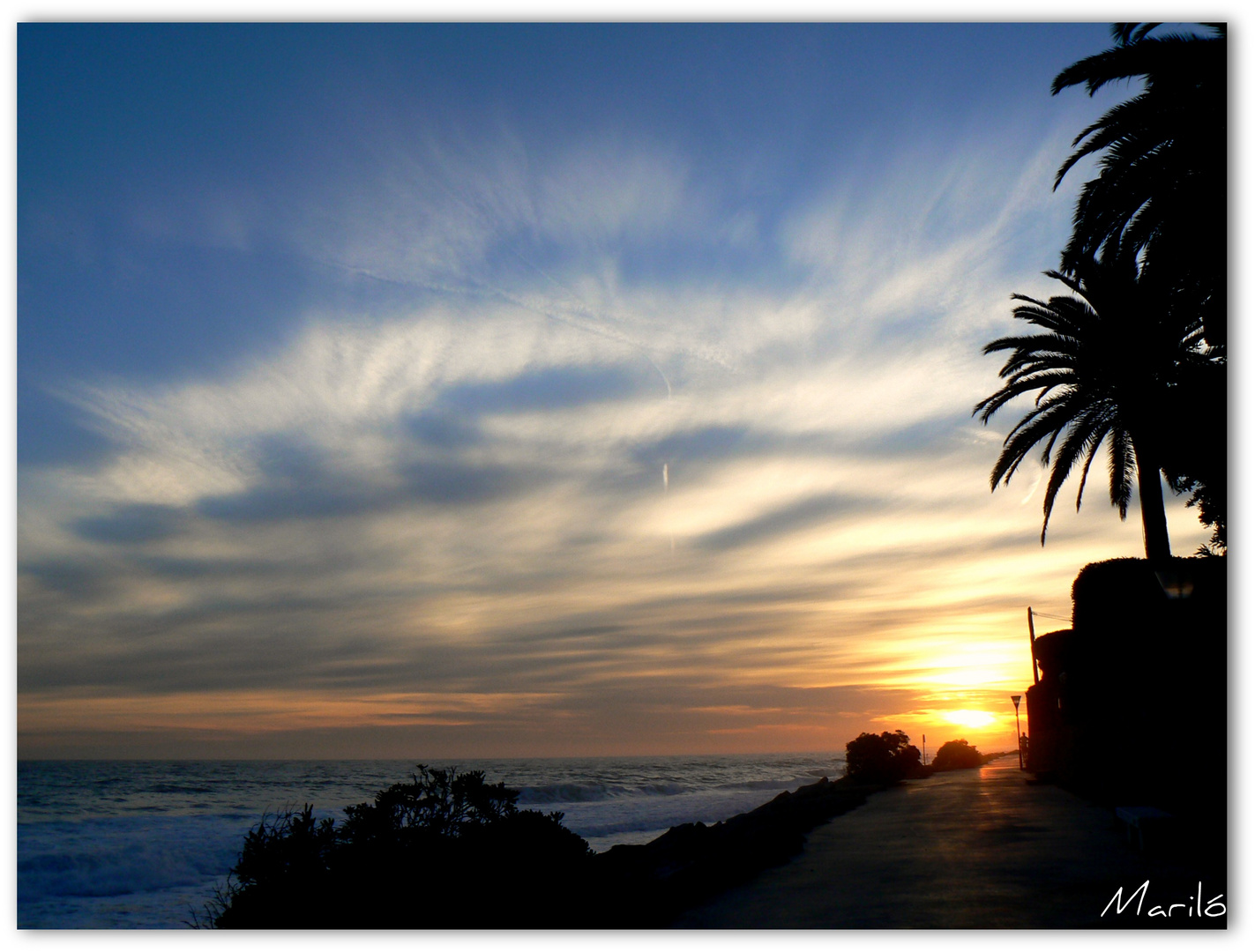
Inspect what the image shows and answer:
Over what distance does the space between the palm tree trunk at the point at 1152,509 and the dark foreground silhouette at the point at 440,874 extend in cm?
1403

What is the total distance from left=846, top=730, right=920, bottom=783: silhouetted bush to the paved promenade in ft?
67.6

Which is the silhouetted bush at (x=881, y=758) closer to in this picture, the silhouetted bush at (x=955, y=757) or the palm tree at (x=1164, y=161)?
the silhouetted bush at (x=955, y=757)

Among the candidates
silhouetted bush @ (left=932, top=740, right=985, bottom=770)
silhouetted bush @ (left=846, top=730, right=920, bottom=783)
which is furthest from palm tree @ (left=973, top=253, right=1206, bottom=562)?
silhouetted bush @ (left=932, top=740, right=985, bottom=770)

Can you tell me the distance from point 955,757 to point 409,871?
4871 centimetres

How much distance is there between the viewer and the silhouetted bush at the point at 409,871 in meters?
8.83

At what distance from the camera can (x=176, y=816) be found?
40.2 metres

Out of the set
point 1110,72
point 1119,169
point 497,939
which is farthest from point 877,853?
point 1110,72

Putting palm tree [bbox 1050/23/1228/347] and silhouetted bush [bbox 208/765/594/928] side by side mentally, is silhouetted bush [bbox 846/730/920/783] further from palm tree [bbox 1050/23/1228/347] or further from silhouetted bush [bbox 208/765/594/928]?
silhouetted bush [bbox 208/765/594/928]

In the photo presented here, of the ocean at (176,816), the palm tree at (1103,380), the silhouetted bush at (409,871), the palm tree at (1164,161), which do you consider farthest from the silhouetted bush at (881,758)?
the silhouetted bush at (409,871)

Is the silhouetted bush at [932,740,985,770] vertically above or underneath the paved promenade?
underneath

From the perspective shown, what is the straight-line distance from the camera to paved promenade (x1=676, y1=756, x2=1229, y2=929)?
330 inches

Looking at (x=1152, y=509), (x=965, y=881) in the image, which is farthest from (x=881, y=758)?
(x=965, y=881)

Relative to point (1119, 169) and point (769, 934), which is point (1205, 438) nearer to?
point (1119, 169)

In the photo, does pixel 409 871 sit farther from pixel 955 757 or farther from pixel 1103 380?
pixel 955 757
